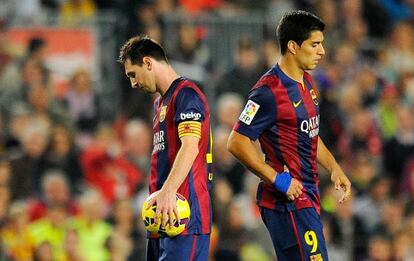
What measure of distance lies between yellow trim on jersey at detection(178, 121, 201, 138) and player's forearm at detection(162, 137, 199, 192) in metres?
0.04

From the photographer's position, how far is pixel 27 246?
1294 centimetres

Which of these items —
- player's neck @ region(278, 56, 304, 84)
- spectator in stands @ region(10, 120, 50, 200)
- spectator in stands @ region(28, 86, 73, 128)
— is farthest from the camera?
spectator in stands @ region(28, 86, 73, 128)

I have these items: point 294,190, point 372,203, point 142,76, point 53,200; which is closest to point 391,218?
point 372,203

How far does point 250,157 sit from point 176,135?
1.81 ft

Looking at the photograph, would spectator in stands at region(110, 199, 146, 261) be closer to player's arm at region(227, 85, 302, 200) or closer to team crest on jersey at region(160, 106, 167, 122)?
player's arm at region(227, 85, 302, 200)

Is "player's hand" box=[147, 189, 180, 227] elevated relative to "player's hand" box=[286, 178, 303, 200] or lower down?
lower down

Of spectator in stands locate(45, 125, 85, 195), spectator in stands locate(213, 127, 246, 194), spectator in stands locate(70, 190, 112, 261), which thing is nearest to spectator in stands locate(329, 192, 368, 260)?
spectator in stands locate(213, 127, 246, 194)

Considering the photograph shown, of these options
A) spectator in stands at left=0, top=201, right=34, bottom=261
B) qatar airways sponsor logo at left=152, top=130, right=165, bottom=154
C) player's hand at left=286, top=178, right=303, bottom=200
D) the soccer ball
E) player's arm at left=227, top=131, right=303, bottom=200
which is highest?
qatar airways sponsor logo at left=152, top=130, right=165, bottom=154

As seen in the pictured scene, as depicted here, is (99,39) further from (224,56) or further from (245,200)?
(245,200)

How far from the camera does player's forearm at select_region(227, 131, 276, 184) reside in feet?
27.7

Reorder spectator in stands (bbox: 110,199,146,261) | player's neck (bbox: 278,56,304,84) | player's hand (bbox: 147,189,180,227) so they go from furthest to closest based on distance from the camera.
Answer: spectator in stands (bbox: 110,199,146,261), player's neck (bbox: 278,56,304,84), player's hand (bbox: 147,189,180,227)

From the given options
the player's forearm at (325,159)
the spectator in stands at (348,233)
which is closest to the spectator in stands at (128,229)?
the spectator in stands at (348,233)

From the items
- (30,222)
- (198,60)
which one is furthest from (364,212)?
(30,222)

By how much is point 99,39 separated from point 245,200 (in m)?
3.22
